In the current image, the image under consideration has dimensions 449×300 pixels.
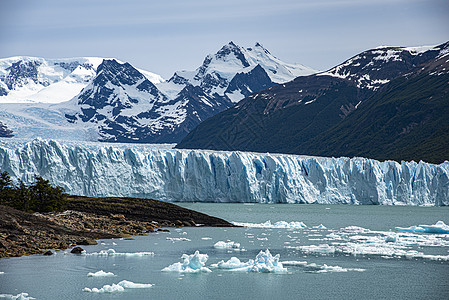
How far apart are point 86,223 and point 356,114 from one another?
126 meters

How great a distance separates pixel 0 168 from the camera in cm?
4847

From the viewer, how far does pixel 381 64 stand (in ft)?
607

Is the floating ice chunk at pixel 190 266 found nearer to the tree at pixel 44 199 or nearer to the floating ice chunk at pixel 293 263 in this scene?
the floating ice chunk at pixel 293 263

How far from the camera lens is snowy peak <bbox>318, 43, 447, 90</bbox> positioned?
582 ft

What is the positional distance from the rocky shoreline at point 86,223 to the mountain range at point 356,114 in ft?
209

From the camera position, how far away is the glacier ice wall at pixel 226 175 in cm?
5116

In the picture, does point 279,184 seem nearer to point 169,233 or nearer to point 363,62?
→ point 169,233

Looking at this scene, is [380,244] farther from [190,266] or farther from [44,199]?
[44,199]

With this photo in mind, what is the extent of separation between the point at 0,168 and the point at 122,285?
34.8 meters

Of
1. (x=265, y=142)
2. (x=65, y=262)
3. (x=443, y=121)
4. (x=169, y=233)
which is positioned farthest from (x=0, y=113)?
(x=65, y=262)

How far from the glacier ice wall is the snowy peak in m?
120

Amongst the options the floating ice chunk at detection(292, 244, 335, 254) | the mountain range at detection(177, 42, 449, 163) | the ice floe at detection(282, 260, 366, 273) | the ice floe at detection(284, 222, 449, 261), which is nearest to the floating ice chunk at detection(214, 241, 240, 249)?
the ice floe at detection(284, 222, 449, 261)

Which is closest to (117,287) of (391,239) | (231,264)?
(231,264)

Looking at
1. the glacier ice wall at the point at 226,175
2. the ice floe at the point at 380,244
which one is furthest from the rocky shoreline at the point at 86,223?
the glacier ice wall at the point at 226,175
